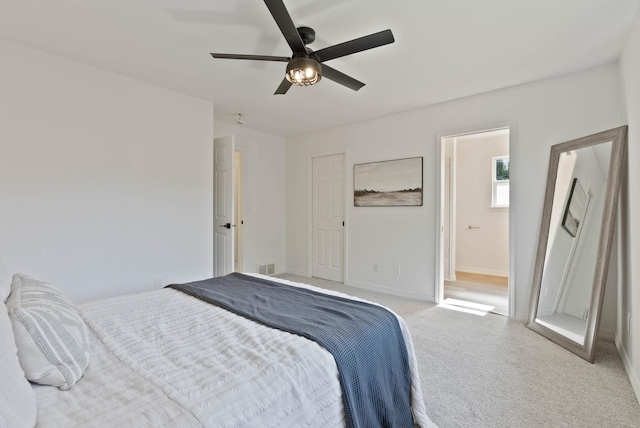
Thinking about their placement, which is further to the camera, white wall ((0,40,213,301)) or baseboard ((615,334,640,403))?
white wall ((0,40,213,301))

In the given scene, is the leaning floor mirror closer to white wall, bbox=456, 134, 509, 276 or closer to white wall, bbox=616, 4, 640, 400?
white wall, bbox=616, 4, 640, 400

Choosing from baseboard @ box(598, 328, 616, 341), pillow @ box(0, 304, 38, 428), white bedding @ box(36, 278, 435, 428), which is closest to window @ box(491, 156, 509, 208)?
baseboard @ box(598, 328, 616, 341)

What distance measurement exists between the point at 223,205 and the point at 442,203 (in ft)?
9.12

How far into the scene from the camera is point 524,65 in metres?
2.80

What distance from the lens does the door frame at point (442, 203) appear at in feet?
10.8

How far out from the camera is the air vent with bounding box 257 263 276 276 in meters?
5.18

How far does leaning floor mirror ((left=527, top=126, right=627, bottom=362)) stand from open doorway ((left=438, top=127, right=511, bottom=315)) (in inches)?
66.3

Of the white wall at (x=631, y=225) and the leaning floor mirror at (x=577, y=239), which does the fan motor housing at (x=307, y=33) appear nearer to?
the white wall at (x=631, y=225)

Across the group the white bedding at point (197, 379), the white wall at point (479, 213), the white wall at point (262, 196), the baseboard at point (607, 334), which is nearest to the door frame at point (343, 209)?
the white wall at point (262, 196)

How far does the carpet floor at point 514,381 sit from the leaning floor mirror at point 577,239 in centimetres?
21

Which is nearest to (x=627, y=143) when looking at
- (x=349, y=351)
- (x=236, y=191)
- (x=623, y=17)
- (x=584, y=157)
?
(x=584, y=157)

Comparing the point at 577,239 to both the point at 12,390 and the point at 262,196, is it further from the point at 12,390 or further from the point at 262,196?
the point at 262,196

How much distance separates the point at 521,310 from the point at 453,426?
7.03 ft

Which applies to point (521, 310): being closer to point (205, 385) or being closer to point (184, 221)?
point (205, 385)
